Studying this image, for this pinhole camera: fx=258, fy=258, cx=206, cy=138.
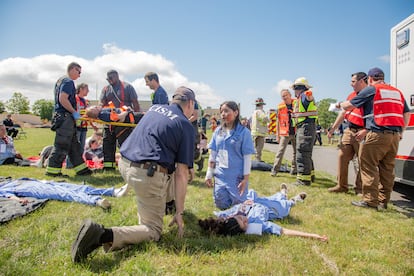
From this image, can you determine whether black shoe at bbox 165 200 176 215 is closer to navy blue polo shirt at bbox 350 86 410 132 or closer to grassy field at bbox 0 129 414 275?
grassy field at bbox 0 129 414 275

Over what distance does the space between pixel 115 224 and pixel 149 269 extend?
1119 mm

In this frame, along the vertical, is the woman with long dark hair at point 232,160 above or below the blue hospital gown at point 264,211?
above

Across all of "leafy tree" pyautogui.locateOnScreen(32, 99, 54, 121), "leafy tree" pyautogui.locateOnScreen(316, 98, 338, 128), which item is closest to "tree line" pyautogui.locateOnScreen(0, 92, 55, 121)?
"leafy tree" pyautogui.locateOnScreen(32, 99, 54, 121)

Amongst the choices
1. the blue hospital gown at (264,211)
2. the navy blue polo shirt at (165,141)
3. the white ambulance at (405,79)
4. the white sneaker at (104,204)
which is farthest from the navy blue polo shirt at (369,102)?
the white sneaker at (104,204)

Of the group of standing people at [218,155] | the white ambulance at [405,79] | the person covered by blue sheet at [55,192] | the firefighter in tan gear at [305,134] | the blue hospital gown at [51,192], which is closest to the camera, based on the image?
the group of standing people at [218,155]

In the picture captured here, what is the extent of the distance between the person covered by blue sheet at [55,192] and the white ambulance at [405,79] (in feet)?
16.5

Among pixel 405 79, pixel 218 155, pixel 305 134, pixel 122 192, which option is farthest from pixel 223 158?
pixel 405 79

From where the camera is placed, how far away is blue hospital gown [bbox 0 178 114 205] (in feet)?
12.2

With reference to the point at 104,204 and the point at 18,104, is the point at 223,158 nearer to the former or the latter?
the point at 104,204

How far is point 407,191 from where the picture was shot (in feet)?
19.5

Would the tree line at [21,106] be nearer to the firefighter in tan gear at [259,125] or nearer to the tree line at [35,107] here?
the tree line at [35,107]

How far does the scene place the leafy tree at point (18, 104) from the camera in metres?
111

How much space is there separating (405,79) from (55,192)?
649 cm

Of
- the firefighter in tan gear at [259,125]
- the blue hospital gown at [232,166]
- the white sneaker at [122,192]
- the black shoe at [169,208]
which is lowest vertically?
the black shoe at [169,208]
